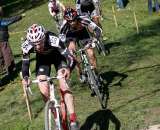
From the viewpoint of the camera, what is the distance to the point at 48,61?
9.12 meters

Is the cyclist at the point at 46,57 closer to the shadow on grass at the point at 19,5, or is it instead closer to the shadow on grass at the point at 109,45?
the shadow on grass at the point at 109,45

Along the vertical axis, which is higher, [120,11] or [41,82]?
[41,82]

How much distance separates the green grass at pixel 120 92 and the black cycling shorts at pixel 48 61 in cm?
168

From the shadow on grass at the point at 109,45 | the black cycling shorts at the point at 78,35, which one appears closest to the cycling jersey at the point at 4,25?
the black cycling shorts at the point at 78,35

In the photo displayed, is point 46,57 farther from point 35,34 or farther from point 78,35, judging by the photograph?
point 78,35

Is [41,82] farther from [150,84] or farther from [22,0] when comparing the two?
[22,0]

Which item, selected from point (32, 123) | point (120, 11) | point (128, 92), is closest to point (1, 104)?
point (32, 123)

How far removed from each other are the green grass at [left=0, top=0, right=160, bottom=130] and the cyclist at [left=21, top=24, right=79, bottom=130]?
5.45ft

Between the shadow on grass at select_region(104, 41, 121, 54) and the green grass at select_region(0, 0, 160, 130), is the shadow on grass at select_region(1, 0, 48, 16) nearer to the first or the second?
the green grass at select_region(0, 0, 160, 130)

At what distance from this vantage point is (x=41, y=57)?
9.17 metres

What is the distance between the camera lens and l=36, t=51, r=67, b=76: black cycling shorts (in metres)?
8.98

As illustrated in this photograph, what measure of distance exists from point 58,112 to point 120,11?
63.7ft

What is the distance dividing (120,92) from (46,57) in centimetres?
371

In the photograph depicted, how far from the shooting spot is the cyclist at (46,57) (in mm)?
8242
